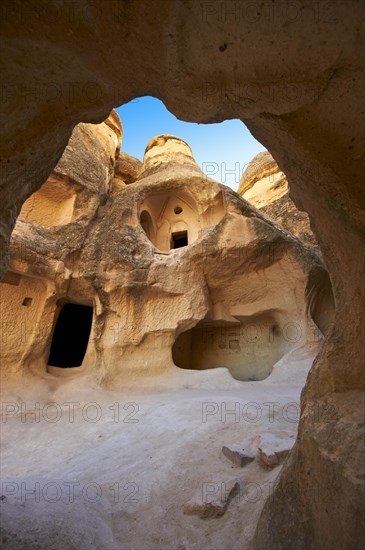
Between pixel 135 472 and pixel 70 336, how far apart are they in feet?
26.9

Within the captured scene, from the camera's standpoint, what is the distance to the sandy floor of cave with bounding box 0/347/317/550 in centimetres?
183

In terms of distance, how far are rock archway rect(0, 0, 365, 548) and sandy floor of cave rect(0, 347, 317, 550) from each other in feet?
2.02

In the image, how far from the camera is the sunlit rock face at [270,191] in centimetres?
813

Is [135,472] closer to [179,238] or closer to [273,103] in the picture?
[273,103]

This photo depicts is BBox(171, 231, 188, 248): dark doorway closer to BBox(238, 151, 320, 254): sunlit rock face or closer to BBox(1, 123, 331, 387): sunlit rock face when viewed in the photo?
BBox(1, 123, 331, 387): sunlit rock face

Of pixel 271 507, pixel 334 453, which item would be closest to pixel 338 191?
pixel 334 453

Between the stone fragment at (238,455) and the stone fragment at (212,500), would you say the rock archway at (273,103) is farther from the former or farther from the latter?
the stone fragment at (238,455)

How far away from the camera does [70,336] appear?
1015 cm

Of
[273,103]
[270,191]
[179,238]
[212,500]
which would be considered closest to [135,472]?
[212,500]

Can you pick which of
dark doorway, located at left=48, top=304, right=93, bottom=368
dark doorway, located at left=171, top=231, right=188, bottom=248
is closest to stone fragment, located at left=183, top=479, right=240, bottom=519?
dark doorway, located at left=48, top=304, right=93, bottom=368

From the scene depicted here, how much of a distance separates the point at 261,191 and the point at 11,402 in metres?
11.6

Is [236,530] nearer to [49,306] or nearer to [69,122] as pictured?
[69,122]

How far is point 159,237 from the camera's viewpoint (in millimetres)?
10406

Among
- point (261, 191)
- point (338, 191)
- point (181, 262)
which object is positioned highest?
point (261, 191)
